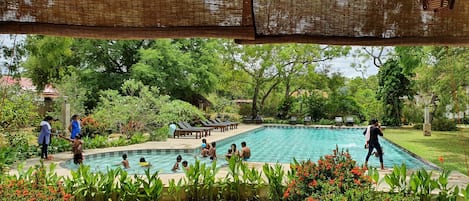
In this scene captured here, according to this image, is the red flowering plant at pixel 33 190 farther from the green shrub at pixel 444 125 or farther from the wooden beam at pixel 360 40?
the green shrub at pixel 444 125

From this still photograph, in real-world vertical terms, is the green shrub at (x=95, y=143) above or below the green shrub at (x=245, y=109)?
below

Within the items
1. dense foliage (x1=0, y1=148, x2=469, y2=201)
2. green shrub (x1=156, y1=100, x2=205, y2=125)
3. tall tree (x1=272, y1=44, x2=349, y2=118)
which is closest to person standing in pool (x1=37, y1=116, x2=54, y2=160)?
dense foliage (x1=0, y1=148, x2=469, y2=201)

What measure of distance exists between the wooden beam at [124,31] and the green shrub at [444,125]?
65.2ft

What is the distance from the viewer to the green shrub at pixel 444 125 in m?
19.1

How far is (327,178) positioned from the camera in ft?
12.0

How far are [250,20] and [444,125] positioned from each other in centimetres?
1996

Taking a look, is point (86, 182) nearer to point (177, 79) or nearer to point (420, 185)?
point (420, 185)

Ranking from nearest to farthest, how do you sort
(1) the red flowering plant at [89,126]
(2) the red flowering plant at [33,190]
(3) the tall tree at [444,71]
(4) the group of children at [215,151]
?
1. (2) the red flowering plant at [33,190]
2. (4) the group of children at [215,151]
3. (3) the tall tree at [444,71]
4. (1) the red flowering plant at [89,126]

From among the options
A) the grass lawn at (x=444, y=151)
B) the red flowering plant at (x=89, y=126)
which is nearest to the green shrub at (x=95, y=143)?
the red flowering plant at (x=89, y=126)

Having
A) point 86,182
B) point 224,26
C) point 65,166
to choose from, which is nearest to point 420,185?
point 224,26

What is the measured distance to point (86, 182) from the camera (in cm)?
403

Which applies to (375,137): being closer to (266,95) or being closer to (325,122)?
(325,122)

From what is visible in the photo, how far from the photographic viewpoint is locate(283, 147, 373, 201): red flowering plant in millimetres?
3434

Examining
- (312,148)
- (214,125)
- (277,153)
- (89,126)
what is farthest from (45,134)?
(214,125)
